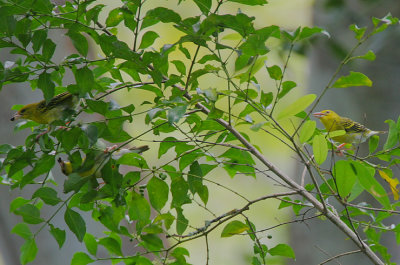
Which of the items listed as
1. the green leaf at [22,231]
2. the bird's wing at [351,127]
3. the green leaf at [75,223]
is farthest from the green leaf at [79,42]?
the bird's wing at [351,127]

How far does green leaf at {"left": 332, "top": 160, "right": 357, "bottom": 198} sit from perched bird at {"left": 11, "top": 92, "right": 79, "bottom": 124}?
583 millimetres

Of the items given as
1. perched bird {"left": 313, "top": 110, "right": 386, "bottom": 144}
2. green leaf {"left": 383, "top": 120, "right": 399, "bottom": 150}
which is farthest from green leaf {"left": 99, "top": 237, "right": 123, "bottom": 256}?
perched bird {"left": 313, "top": 110, "right": 386, "bottom": 144}

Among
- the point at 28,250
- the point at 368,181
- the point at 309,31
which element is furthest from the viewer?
the point at 28,250

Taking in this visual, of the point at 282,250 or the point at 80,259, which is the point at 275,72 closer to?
the point at 282,250

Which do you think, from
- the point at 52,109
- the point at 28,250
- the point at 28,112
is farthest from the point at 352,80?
the point at 28,112

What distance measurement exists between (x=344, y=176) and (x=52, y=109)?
0.75 meters

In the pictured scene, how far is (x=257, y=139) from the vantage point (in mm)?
6137

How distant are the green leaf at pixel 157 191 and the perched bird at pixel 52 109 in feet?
0.84

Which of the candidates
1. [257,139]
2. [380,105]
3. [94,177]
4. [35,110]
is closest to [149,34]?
[94,177]

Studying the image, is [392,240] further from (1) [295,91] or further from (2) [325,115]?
(1) [295,91]

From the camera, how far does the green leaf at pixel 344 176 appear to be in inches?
34.6

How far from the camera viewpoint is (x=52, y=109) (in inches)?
49.2

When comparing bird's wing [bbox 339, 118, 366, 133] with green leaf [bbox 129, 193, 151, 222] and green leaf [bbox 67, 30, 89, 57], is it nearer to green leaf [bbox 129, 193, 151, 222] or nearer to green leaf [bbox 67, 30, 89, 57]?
green leaf [bbox 129, 193, 151, 222]

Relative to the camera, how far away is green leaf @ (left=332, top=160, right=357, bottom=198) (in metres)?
0.88
